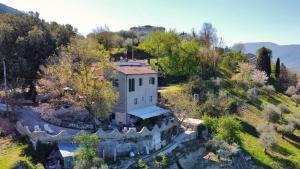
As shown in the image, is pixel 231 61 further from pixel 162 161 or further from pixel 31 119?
pixel 31 119

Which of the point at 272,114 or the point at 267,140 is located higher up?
the point at 272,114

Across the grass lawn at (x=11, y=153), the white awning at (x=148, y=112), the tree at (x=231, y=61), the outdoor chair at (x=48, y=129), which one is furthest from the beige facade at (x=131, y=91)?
the tree at (x=231, y=61)

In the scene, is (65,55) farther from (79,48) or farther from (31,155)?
(31,155)

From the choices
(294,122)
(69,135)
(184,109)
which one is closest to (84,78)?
(69,135)

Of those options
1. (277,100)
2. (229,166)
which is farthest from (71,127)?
(277,100)

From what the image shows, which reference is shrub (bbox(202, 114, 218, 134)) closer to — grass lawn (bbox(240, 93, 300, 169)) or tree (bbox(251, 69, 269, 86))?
grass lawn (bbox(240, 93, 300, 169))

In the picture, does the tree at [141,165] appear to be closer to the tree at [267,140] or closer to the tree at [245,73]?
the tree at [267,140]
